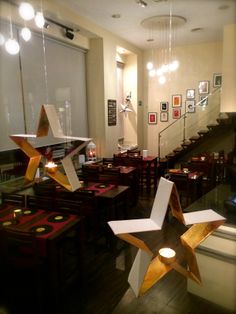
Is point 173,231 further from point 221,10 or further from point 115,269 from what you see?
point 221,10

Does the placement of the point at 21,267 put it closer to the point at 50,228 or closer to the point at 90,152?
the point at 50,228

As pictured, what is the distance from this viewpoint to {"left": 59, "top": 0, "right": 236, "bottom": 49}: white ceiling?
468cm

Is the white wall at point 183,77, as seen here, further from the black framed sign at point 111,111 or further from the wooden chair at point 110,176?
the wooden chair at point 110,176

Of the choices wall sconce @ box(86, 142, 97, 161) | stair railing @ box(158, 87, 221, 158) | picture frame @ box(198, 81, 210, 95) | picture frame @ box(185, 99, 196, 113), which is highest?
picture frame @ box(198, 81, 210, 95)

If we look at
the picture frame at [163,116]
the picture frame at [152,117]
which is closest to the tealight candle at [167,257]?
the picture frame at [163,116]

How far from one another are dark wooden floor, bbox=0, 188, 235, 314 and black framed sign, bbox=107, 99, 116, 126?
3.88 m

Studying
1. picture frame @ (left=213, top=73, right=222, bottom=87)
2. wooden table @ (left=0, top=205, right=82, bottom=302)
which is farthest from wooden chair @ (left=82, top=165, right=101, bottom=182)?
picture frame @ (left=213, top=73, right=222, bottom=87)

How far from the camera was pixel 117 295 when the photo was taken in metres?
2.72

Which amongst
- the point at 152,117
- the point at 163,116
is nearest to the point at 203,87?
the point at 163,116

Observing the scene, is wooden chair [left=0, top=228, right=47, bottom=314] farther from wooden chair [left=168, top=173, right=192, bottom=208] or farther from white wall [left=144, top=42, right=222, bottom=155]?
white wall [left=144, top=42, right=222, bottom=155]

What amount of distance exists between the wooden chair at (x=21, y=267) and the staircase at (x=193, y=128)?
531cm

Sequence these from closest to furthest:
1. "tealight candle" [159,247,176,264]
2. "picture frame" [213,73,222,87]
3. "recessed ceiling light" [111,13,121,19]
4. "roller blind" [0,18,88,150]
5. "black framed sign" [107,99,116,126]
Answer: "tealight candle" [159,247,176,264]
"roller blind" [0,18,88,150]
"recessed ceiling light" [111,13,121,19]
"black framed sign" [107,99,116,126]
"picture frame" [213,73,222,87]

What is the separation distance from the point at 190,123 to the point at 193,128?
0.56 feet

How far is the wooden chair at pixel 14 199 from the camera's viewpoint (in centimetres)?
344
